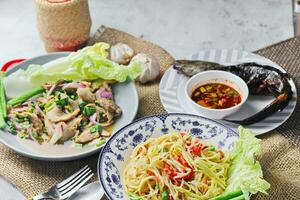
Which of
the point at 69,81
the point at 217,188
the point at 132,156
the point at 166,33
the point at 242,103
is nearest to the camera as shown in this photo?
the point at 217,188

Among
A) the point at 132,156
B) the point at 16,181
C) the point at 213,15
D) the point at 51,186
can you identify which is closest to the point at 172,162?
the point at 132,156

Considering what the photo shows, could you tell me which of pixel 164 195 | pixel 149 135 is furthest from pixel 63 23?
pixel 164 195

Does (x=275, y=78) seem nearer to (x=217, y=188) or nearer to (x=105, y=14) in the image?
(x=217, y=188)

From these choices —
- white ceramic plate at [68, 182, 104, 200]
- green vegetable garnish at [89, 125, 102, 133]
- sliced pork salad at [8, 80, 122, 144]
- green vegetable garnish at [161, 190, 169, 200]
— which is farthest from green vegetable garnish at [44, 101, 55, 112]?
green vegetable garnish at [161, 190, 169, 200]

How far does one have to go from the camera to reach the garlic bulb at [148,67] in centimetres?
308

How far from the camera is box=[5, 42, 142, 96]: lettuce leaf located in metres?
2.95

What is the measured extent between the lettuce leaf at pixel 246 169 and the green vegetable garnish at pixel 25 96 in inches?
44.0

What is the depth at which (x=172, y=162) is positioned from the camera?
236 cm

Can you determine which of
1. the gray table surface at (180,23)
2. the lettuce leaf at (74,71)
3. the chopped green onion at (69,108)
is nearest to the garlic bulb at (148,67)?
the lettuce leaf at (74,71)

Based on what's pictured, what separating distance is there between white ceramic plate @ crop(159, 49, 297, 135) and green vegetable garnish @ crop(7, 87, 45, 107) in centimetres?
65

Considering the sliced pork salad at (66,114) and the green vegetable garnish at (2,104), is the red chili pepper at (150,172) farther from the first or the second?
the green vegetable garnish at (2,104)

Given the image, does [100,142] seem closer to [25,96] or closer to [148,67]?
[25,96]

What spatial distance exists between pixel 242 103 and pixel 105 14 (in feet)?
4.90

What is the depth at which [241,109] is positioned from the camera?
9.45 ft
